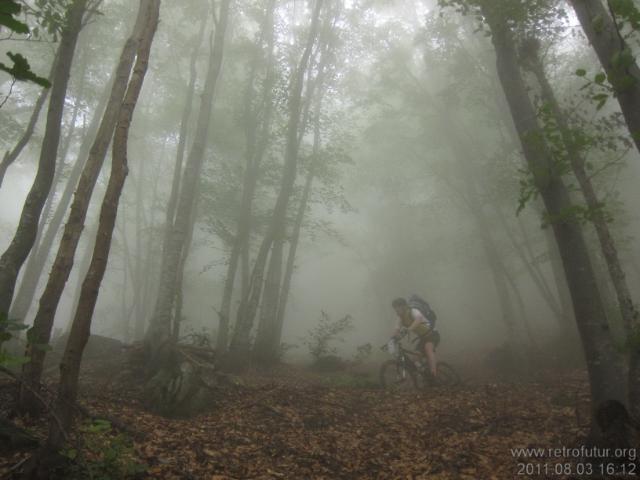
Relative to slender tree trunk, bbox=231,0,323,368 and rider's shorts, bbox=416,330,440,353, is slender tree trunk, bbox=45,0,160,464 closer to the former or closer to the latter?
slender tree trunk, bbox=231,0,323,368

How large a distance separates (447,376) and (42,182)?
8.70 m

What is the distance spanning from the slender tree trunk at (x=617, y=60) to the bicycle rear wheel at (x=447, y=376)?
262 inches

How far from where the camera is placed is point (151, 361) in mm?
7473

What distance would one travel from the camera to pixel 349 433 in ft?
19.1

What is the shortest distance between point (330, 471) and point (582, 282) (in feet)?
11.9

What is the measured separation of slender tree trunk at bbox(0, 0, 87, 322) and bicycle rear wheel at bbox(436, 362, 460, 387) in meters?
7.87

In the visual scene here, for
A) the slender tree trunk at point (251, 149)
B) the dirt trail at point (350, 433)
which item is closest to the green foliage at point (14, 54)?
the dirt trail at point (350, 433)

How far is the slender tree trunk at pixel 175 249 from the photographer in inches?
303

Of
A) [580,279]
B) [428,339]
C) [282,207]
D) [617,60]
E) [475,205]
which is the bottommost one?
[428,339]

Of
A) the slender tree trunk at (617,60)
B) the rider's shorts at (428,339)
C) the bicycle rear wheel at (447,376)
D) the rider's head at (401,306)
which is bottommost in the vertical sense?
the bicycle rear wheel at (447,376)

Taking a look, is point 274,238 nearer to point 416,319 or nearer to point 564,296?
point 416,319

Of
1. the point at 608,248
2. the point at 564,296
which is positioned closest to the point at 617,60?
the point at 608,248

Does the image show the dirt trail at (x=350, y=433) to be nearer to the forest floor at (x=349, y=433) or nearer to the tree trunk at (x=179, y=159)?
the forest floor at (x=349, y=433)

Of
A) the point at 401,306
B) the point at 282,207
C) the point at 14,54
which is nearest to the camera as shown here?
the point at 14,54
